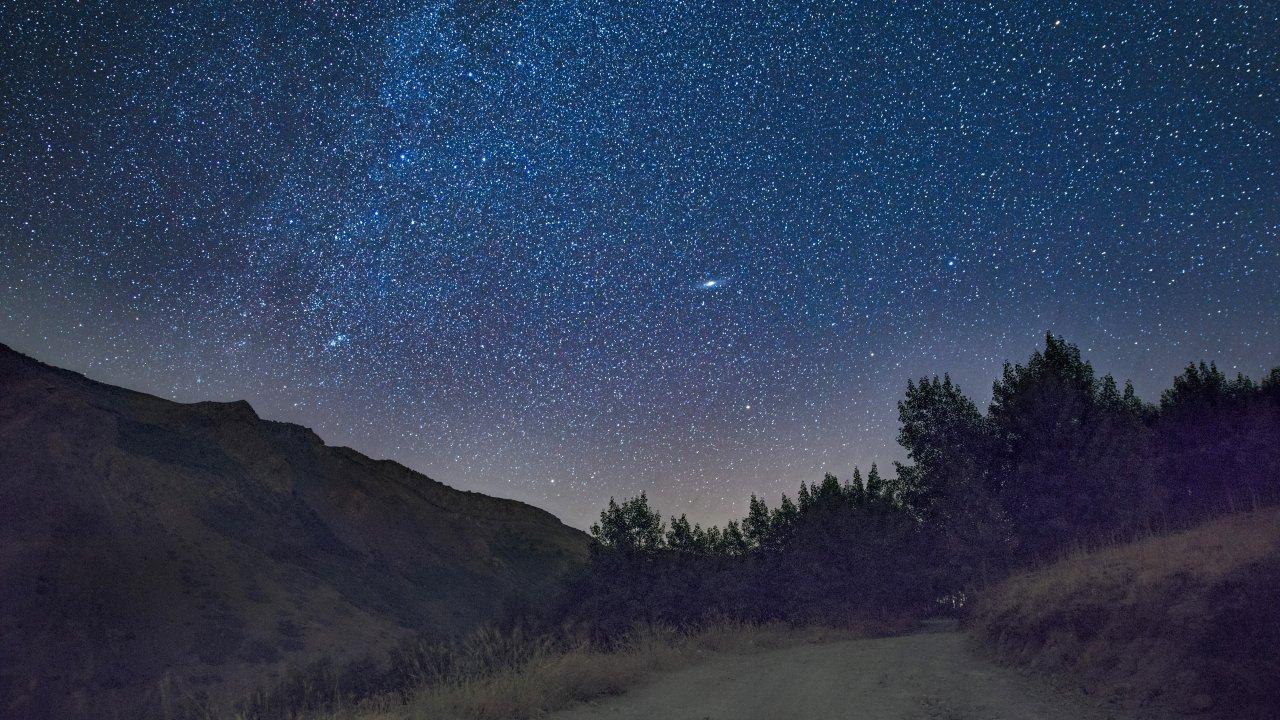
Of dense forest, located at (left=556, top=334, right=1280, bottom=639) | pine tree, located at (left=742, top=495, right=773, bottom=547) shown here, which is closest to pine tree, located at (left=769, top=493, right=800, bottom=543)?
pine tree, located at (left=742, top=495, right=773, bottom=547)

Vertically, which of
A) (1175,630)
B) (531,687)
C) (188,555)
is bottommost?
(531,687)

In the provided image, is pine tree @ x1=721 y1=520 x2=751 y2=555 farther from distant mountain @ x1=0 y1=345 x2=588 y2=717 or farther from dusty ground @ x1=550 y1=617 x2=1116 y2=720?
dusty ground @ x1=550 y1=617 x2=1116 y2=720

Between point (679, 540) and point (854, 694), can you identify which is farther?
point (679, 540)

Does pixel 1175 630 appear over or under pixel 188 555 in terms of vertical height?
under

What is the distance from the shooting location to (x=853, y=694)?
29.7 feet

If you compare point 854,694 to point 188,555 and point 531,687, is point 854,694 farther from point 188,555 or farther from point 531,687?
point 188,555

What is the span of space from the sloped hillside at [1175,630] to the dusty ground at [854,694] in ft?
1.86

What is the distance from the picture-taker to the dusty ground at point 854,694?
305 inches

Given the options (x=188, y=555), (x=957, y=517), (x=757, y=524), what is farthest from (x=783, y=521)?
(x=188, y=555)

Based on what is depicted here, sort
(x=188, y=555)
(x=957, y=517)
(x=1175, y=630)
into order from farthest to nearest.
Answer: (x=188, y=555), (x=957, y=517), (x=1175, y=630)

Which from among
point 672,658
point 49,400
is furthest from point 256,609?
point 672,658

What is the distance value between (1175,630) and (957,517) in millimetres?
24432

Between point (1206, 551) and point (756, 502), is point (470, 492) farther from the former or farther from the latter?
point (1206, 551)

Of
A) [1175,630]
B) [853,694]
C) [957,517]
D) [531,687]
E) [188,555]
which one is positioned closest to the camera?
[1175,630]
